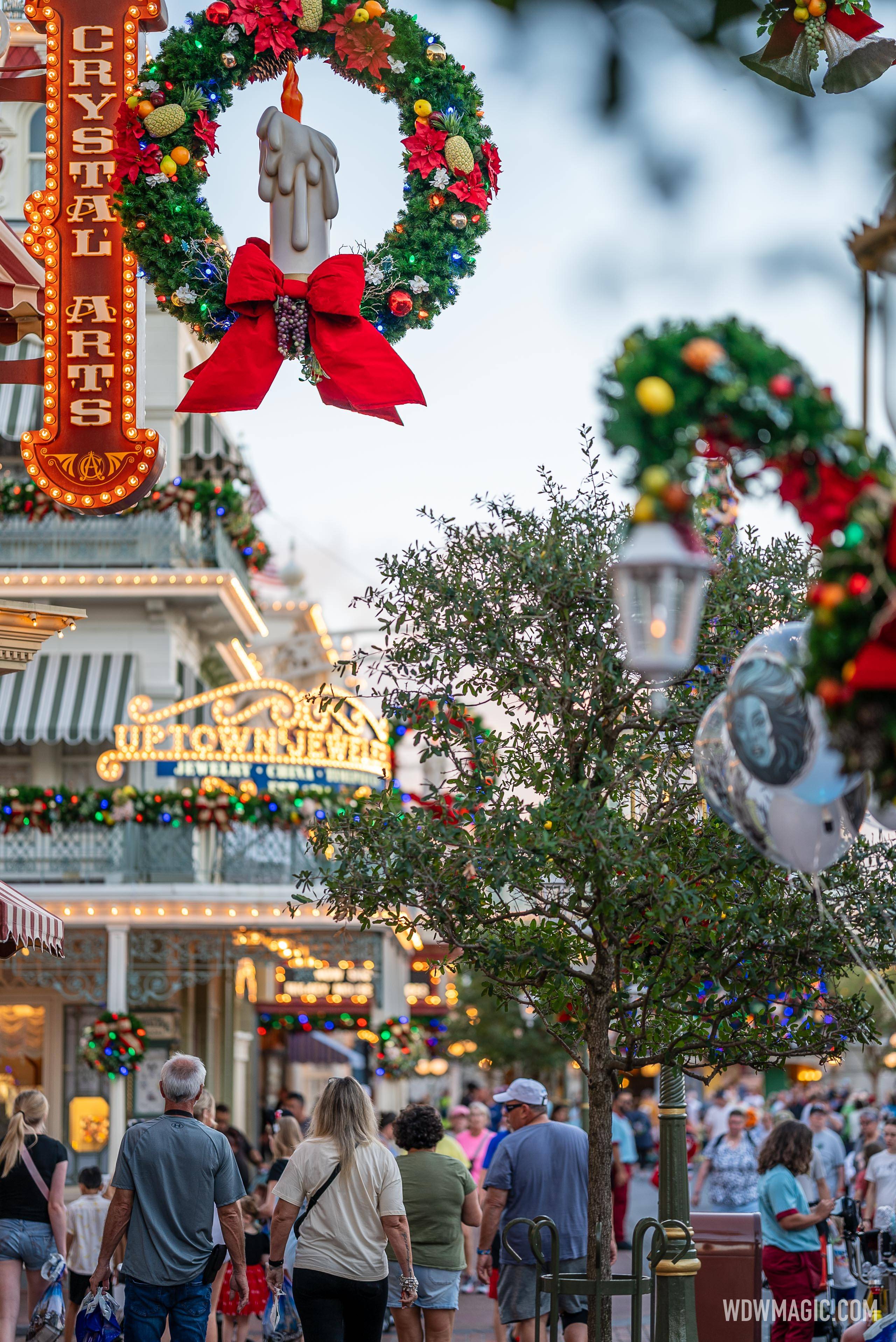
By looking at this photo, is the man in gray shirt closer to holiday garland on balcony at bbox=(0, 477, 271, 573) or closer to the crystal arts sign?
the crystal arts sign

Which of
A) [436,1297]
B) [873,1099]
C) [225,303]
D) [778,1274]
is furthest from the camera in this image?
[873,1099]

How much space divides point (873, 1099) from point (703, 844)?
3008cm

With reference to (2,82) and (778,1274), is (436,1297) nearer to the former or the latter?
(778,1274)

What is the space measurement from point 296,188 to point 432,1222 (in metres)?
4.99

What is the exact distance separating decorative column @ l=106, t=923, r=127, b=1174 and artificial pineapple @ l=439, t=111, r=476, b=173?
14245mm

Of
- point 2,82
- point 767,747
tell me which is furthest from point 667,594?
point 2,82

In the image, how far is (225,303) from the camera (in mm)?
7430

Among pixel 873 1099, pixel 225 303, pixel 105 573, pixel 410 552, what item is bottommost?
pixel 873 1099

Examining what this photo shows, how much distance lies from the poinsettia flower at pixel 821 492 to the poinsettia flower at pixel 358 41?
4585 mm

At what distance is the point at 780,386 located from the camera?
10.4 feet


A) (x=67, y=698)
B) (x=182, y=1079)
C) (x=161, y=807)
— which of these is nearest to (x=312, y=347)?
(x=182, y=1079)

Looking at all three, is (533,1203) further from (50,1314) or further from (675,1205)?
(50,1314)

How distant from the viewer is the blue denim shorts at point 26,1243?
9281 mm

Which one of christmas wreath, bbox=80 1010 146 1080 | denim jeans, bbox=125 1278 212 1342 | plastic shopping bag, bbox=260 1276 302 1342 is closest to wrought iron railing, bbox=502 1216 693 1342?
plastic shopping bag, bbox=260 1276 302 1342
